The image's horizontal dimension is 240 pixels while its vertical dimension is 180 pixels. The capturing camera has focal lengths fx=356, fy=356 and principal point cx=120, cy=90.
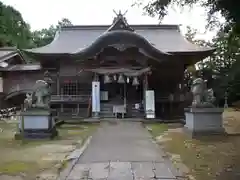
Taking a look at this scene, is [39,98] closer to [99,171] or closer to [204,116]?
[204,116]

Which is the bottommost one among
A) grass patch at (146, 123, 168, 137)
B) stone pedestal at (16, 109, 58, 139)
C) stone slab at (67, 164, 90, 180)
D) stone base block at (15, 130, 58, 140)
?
stone slab at (67, 164, 90, 180)

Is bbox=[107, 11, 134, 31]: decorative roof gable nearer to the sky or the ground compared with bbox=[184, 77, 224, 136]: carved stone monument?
nearer to the sky

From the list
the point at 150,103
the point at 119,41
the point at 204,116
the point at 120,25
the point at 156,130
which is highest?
the point at 120,25

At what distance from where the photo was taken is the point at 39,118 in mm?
11492

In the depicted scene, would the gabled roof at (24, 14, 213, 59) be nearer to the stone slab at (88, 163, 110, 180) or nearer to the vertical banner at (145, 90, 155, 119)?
the vertical banner at (145, 90, 155, 119)

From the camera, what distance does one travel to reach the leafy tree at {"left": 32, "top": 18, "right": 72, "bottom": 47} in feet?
172

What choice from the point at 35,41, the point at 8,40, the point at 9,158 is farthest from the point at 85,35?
the point at 35,41

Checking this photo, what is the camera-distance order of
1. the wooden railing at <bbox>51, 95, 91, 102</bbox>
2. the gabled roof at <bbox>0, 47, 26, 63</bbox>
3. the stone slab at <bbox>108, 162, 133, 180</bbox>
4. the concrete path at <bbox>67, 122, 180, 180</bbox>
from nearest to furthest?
1. the stone slab at <bbox>108, 162, 133, 180</bbox>
2. the concrete path at <bbox>67, 122, 180, 180</bbox>
3. the wooden railing at <bbox>51, 95, 91, 102</bbox>
4. the gabled roof at <bbox>0, 47, 26, 63</bbox>

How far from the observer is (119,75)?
793 inches

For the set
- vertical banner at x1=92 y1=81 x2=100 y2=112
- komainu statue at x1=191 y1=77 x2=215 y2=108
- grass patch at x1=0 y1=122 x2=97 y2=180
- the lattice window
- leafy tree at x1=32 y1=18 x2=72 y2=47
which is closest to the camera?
grass patch at x1=0 y1=122 x2=97 y2=180

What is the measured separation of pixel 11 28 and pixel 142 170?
3514cm

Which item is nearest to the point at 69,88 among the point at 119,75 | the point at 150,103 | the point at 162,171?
the point at 119,75

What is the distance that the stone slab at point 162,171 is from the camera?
616 cm

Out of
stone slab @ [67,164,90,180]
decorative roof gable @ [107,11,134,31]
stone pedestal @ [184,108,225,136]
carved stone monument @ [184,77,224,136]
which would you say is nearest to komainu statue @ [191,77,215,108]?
carved stone monument @ [184,77,224,136]
